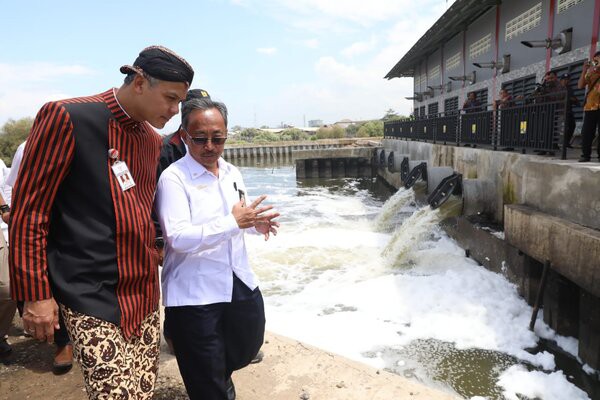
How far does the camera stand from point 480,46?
15.5 metres

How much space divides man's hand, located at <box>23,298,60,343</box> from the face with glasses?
877mm

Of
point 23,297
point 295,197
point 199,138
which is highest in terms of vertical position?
point 199,138

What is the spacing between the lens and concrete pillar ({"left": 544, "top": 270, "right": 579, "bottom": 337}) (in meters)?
4.71

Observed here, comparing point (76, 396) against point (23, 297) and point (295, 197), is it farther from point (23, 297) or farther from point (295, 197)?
point (295, 197)

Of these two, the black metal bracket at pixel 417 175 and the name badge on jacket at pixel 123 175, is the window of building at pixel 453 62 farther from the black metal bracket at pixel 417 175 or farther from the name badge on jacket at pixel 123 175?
the name badge on jacket at pixel 123 175

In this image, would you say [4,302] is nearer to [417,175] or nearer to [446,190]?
[446,190]

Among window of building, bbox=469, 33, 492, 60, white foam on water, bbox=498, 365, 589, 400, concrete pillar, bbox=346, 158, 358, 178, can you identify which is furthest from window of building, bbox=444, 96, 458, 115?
white foam on water, bbox=498, 365, 589, 400

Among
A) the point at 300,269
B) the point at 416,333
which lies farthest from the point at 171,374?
the point at 300,269

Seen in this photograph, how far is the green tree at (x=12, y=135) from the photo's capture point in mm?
27394

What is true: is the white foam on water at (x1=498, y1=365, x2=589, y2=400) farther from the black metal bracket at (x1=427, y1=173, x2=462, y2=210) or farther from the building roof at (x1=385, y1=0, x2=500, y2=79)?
the building roof at (x1=385, y1=0, x2=500, y2=79)

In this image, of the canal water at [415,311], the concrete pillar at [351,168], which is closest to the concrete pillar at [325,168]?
the concrete pillar at [351,168]

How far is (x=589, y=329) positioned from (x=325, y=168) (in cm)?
1992

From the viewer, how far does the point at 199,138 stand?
1980 millimetres

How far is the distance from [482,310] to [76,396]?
190 inches
